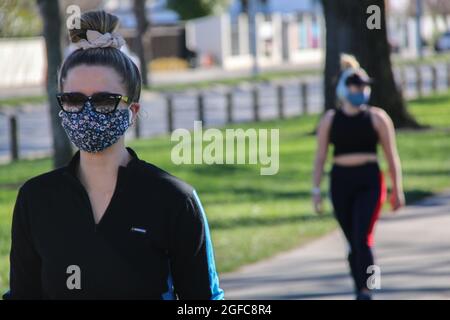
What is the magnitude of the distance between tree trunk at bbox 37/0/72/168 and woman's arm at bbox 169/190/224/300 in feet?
36.6

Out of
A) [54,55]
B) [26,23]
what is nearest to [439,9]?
[26,23]

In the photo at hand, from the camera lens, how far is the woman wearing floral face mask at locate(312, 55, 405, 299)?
8.56m

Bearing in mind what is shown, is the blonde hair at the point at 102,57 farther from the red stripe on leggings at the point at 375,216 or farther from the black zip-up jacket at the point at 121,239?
the red stripe on leggings at the point at 375,216

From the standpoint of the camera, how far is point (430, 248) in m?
11.3

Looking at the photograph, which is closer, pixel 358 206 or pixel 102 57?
pixel 102 57

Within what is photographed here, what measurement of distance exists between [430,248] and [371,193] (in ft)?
9.32

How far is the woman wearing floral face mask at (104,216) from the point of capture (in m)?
3.58

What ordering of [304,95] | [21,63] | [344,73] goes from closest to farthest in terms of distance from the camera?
[344,73] < [304,95] < [21,63]

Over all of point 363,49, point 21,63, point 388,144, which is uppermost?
point 388,144

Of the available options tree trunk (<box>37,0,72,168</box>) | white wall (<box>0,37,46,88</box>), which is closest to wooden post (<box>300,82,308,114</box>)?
tree trunk (<box>37,0,72,168</box>)

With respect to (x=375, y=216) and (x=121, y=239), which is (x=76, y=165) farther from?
(x=375, y=216)

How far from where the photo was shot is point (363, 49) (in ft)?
73.4

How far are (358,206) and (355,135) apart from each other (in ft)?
1.76
